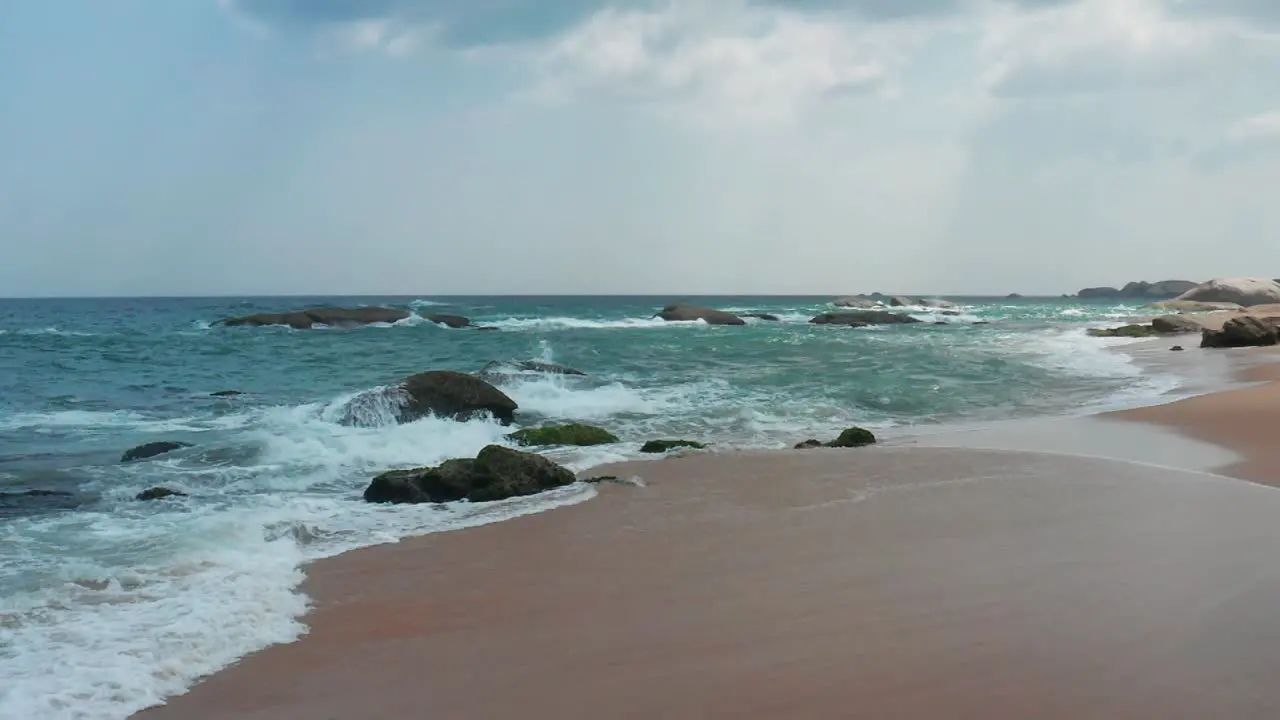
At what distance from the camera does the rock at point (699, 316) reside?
54156 millimetres

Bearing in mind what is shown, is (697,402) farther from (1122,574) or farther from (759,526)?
(1122,574)

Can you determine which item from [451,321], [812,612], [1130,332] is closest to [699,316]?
[451,321]

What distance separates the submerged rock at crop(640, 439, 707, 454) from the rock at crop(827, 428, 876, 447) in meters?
1.63

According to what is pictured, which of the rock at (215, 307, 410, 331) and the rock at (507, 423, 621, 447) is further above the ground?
the rock at (215, 307, 410, 331)

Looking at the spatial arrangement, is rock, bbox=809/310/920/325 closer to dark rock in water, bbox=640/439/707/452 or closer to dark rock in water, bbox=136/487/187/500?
Result: dark rock in water, bbox=640/439/707/452

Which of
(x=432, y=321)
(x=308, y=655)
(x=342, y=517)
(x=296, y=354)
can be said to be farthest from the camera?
(x=432, y=321)

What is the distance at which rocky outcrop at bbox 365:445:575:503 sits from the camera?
8.06 metres

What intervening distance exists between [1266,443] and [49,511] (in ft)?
41.0

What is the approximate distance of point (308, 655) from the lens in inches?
170

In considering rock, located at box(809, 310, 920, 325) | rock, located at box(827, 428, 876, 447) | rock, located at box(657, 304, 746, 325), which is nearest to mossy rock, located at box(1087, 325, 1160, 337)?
rock, located at box(809, 310, 920, 325)

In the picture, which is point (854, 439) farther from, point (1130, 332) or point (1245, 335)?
point (1130, 332)

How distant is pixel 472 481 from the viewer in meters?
8.19

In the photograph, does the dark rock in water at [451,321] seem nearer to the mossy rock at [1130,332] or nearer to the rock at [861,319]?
the rock at [861,319]

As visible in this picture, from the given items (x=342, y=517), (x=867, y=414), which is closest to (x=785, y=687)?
(x=342, y=517)
